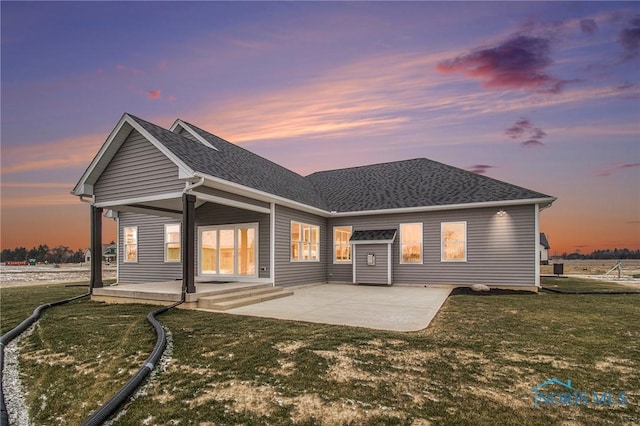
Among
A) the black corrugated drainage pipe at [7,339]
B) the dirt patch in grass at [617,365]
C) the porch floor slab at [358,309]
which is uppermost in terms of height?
the dirt patch in grass at [617,365]

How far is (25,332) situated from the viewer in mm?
6383

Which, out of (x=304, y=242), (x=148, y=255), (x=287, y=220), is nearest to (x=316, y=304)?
(x=287, y=220)

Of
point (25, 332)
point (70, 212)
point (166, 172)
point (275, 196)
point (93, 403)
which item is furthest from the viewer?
point (70, 212)

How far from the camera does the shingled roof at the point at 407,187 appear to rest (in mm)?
13453

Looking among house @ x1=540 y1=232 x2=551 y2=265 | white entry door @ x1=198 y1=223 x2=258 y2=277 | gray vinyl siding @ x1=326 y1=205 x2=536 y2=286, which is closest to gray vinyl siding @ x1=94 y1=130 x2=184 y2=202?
white entry door @ x1=198 y1=223 x2=258 y2=277

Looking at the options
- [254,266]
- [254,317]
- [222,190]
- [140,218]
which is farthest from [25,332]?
[140,218]

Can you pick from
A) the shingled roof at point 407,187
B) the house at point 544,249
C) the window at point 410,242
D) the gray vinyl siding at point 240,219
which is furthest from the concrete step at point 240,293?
the house at point 544,249

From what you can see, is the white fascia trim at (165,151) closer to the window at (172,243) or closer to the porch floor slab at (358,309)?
the porch floor slab at (358,309)

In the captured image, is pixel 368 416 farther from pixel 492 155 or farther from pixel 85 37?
pixel 492 155

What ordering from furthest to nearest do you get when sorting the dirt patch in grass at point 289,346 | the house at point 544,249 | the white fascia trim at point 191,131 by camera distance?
1. the house at point 544,249
2. the white fascia trim at point 191,131
3. the dirt patch in grass at point 289,346

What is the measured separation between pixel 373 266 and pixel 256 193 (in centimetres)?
640

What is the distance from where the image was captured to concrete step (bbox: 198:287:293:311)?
848cm

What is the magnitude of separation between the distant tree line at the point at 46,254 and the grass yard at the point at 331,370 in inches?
3043

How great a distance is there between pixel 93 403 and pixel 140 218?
1417 cm
